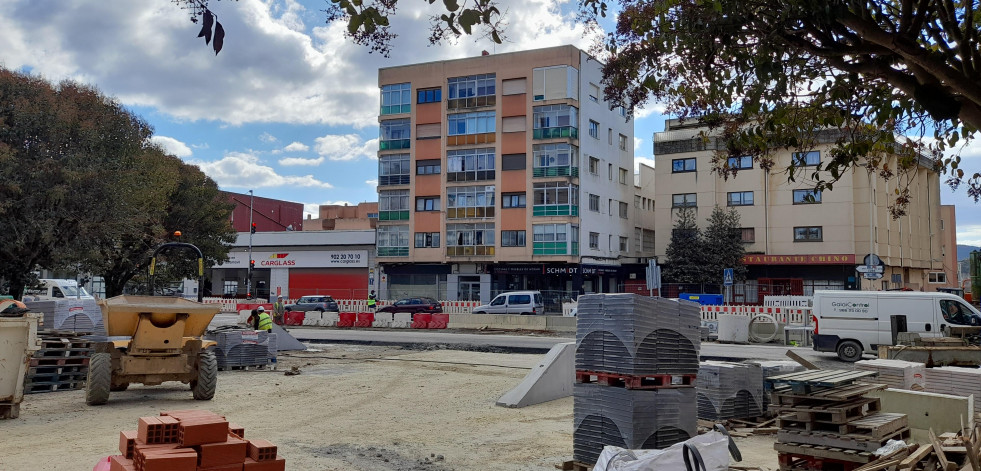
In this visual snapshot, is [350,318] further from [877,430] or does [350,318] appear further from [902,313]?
[877,430]

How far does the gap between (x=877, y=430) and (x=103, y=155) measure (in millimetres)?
25799

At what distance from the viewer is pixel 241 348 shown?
62.1 ft

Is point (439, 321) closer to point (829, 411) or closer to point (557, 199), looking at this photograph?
point (557, 199)

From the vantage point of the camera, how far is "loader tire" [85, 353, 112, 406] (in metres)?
12.7

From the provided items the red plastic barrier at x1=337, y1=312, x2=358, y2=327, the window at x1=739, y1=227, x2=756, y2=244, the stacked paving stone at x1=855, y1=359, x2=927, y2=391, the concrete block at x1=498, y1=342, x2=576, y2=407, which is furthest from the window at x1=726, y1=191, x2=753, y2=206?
the stacked paving stone at x1=855, y1=359, x2=927, y2=391

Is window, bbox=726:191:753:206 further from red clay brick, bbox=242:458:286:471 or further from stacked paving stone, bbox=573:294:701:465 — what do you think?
red clay brick, bbox=242:458:286:471

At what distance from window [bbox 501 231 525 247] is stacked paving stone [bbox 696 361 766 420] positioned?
4005 cm

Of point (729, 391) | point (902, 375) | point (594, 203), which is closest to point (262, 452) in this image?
point (729, 391)

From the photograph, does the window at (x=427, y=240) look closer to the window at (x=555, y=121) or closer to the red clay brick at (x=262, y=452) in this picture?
the window at (x=555, y=121)

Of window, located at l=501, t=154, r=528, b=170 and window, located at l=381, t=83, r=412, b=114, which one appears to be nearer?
window, located at l=501, t=154, r=528, b=170

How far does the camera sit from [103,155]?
2572 cm

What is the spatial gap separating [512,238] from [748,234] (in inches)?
637

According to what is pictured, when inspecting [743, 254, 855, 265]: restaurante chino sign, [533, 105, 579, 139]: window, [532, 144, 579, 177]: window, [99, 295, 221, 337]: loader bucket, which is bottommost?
[99, 295, 221, 337]: loader bucket

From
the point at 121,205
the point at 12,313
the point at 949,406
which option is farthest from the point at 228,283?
the point at 949,406
